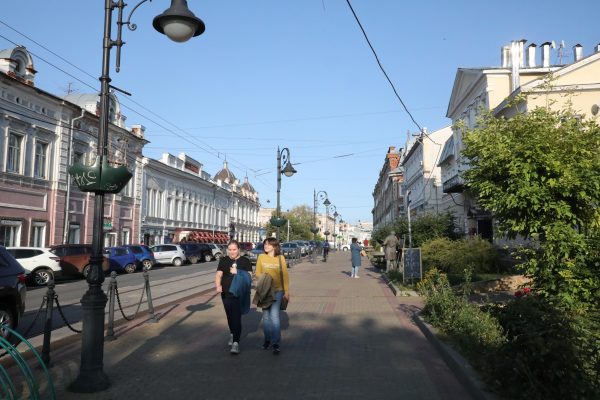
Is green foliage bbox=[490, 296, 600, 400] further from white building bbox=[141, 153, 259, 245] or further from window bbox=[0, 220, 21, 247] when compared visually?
white building bbox=[141, 153, 259, 245]

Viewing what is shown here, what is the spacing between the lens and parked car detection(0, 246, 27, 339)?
8.24 metres

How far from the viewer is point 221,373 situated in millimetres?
6703

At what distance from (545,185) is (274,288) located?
16.4ft

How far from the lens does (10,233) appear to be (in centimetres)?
2919

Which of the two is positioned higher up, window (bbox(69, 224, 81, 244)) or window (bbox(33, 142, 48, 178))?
window (bbox(33, 142, 48, 178))

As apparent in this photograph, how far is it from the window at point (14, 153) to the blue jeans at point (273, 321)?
1036 inches

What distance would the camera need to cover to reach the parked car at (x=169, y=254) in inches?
1433

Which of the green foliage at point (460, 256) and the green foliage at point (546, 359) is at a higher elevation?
the green foliage at point (460, 256)

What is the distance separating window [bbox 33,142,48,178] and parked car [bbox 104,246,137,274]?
262 inches

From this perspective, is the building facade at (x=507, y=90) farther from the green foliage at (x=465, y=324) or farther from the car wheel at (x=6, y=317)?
the car wheel at (x=6, y=317)

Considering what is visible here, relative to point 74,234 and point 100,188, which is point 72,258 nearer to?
point 74,234

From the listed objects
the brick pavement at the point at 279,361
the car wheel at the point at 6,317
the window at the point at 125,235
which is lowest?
the brick pavement at the point at 279,361

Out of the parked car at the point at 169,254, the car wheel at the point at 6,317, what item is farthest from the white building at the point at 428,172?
the car wheel at the point at 6,317

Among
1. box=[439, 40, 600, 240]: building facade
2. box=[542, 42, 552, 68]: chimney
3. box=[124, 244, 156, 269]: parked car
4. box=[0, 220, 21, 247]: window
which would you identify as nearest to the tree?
box=[439, 40, 600, 240]: building facade
